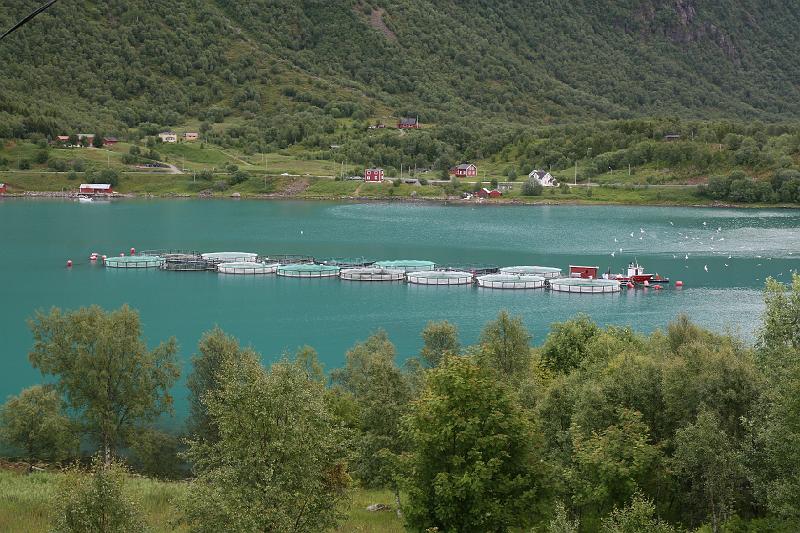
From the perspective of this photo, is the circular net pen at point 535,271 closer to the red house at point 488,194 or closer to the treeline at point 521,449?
the treeline at point 521,449

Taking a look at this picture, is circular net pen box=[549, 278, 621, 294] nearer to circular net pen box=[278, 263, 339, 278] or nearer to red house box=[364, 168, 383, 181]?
circular net pen box=[278, 263, 339, 278]

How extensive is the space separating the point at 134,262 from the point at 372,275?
19.7 metres

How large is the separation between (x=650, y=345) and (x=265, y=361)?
20.8m

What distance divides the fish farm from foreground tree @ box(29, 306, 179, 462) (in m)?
41.8

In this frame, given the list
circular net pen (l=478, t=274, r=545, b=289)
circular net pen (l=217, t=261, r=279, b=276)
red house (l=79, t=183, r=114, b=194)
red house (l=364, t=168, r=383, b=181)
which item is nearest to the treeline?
circular net pen (l=478, t=274, r=545, b=289)

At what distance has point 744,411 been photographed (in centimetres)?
2444

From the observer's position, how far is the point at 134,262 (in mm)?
83312

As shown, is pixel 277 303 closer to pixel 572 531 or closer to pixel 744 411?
pixel 744 411

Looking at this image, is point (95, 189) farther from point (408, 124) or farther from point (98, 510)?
point (98, 510)

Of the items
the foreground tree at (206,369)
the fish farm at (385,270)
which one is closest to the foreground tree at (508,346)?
the foreground tree at (206,369)

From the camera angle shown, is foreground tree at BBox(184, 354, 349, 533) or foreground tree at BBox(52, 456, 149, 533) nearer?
foreground tree at BBox(52, 456, 149, 533)

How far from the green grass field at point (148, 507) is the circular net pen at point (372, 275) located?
1940 inches

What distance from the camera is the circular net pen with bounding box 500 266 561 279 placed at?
77306mm

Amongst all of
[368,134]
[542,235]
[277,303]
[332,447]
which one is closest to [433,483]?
[332,447]
